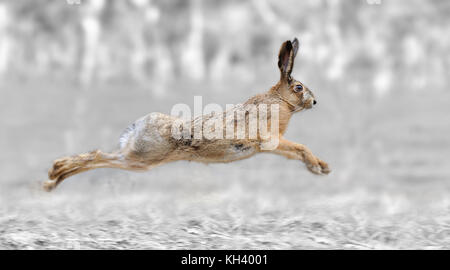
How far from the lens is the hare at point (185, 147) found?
2.56 meters

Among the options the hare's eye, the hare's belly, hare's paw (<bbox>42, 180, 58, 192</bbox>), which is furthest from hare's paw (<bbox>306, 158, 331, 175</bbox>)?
hare's paw (<bbox>42, 180, 58, 192</bbox>)

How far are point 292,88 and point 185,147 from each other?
82 cm

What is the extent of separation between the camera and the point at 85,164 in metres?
2.61

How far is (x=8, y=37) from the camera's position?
3090 millimetres

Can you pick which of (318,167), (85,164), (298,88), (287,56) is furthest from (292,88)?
(85,164)

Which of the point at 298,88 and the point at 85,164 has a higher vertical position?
the point at 298,88

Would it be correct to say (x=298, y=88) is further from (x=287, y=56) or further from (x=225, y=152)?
(x=225, y=152)

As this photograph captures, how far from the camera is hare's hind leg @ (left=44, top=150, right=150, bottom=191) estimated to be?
8.49ft

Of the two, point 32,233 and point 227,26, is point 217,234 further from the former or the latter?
point 227,26

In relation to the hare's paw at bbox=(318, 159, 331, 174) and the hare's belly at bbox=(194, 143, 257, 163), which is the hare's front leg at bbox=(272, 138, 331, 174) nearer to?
the hare's paw at bbox=(318, 159, 331, 174)

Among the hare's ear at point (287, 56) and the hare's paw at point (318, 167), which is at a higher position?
the hare's ear at point (287, 56)

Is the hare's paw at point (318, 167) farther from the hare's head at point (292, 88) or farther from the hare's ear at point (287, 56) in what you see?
the hare's ear at point (287, 56)

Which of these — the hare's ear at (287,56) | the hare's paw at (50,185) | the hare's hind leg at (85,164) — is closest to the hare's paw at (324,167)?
the hare's ear at (287,56)
